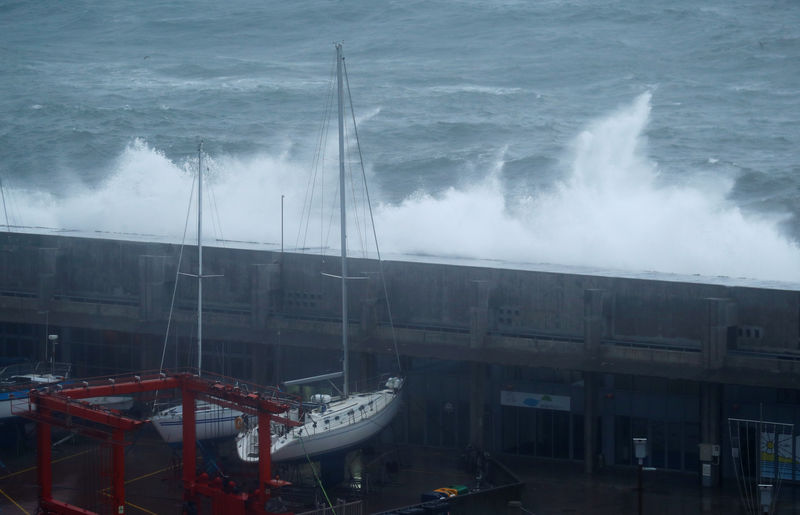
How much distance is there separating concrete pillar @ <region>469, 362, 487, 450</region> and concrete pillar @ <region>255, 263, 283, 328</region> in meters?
4.93

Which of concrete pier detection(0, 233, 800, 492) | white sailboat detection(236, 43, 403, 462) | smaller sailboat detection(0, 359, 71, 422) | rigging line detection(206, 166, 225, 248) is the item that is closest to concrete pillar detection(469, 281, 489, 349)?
concrete pier detection(0, 233, 800, 492)

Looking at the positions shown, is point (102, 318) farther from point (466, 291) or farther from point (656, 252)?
point (656, 252)

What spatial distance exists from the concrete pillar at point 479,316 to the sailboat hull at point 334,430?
2020 millimetres

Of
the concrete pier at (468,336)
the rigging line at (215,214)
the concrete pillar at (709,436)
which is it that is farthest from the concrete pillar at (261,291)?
the rigging line at (215,214)

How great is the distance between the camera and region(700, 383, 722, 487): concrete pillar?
1948 centimetres

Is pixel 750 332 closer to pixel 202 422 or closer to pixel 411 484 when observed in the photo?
pixel 411 484

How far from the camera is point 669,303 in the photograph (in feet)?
66.4

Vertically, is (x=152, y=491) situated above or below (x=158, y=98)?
below

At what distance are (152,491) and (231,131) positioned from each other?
4530cm

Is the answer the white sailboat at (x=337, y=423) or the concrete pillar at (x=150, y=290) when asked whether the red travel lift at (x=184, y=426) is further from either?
the concrete pillar at (x=150, y=290)

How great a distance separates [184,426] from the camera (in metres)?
18.1

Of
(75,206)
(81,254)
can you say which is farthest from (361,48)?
(81,254)

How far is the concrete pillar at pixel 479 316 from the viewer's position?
2105 centimetres

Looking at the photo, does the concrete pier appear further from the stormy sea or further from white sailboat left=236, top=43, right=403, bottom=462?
the stormy sea
